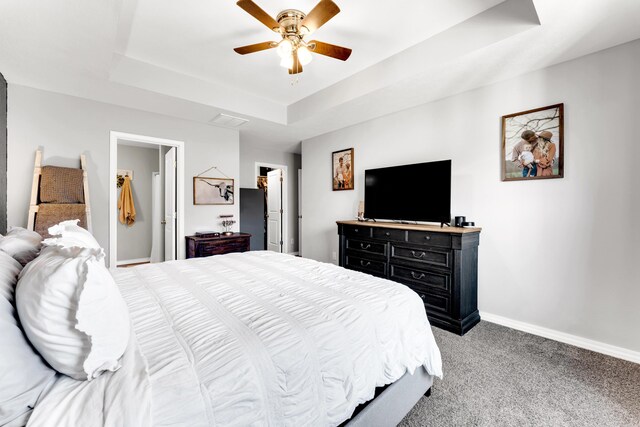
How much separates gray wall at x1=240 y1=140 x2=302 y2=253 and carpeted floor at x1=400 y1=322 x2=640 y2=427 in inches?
171

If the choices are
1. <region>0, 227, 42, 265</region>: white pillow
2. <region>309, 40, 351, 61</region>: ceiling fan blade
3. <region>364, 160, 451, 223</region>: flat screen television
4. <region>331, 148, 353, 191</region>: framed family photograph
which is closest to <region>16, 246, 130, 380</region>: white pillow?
<region>0, 227, 42, 265</region>: white pillow

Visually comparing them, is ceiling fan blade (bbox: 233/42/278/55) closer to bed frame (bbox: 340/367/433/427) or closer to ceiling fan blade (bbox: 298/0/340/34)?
ceiling fan blade (bbox: 298/0/340/34)

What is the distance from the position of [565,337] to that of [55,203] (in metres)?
5.12

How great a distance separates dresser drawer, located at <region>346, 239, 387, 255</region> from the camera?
330 centimetres

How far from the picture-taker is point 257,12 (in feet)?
6.08

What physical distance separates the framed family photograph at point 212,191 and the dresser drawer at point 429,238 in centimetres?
283

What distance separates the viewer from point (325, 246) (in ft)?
16.1

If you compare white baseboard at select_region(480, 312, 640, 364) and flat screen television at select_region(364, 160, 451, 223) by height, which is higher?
flat screen television at select_region(364, 160, 451, 223)

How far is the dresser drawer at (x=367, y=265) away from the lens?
331cm

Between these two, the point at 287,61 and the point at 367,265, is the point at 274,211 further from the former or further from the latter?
the point at 287,61

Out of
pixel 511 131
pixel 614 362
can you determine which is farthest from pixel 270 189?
pixel 614 362

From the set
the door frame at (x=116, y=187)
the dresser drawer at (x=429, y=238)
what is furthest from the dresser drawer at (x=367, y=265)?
the door frame at (x=116, y=187)

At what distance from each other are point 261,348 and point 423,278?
7.62 feet

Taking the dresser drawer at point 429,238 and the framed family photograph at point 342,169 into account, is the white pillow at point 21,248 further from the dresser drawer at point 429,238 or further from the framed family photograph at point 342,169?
the framed family photograph at point 342,169
